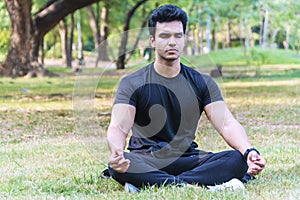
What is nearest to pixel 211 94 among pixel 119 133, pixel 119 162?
pixel 119 133

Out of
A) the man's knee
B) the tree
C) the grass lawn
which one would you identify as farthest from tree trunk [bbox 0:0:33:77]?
the man's knee

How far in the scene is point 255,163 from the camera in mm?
3688

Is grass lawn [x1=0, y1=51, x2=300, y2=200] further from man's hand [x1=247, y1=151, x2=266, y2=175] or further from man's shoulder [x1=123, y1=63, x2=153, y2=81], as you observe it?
man's shoulder [x1=123, y1=63, x2=153, y2=81]

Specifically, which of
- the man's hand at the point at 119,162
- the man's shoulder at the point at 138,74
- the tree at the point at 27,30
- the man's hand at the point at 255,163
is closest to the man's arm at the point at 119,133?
the man's hand at the point at 119,162

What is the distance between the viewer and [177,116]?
409 cm

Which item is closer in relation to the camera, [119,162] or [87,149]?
[119,162]

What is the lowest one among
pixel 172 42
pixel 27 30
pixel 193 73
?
pixel 27 30

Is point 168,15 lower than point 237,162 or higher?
higher

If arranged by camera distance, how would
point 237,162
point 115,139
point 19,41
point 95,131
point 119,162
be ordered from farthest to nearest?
point 19,41, point 95,131, point 237,162, point 115,139, point 119,162

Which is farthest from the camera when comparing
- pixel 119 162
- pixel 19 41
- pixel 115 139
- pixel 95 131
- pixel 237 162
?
pixel 19 41

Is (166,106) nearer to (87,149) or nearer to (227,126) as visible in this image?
(227,126)

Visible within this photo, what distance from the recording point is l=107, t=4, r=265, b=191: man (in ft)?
12.7

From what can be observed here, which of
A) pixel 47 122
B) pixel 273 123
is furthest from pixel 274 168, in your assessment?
pixel 47 122

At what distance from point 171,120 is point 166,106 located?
0.12 metres
